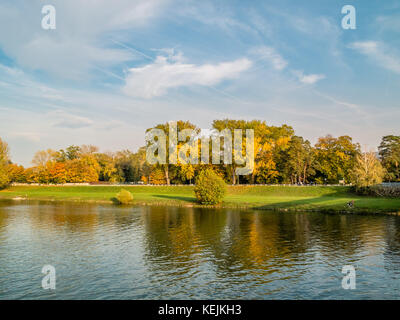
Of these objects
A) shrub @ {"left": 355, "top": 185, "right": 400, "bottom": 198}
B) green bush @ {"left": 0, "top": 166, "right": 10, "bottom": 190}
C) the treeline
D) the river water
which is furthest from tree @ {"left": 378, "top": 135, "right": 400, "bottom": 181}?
green bush @ {"left": 0, "top": 166, "right": 10, "bottom": 190}

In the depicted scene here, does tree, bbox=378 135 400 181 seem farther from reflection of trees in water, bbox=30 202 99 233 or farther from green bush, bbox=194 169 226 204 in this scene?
reflection of trees in water, bbox=30 202 99 233

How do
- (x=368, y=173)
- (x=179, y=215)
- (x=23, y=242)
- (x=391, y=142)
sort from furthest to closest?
(x=391, y=142)
(x=368, y=173)
(x=179, y=215)
(x=23, y=242)

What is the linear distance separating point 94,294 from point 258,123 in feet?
252

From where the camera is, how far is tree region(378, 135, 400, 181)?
8431 centimetres

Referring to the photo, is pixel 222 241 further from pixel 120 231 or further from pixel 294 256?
pixel 120 231

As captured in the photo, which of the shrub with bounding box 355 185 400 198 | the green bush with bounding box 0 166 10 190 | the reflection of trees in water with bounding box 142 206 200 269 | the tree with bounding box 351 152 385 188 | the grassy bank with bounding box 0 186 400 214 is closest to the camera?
the reflection of trees in water with bounding box 142 206 200 269

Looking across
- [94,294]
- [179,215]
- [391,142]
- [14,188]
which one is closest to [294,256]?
[94,294]

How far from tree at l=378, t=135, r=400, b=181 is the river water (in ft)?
172

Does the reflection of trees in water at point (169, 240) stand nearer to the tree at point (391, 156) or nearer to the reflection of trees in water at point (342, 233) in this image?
the reflection of trees in water at point (342, 233)

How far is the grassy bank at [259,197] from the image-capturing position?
165ft

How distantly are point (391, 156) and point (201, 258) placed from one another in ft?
266

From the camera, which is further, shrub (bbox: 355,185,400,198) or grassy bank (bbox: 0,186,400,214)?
shrub (bbox: 355,185,400,198)

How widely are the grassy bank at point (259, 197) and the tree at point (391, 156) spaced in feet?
73.3
